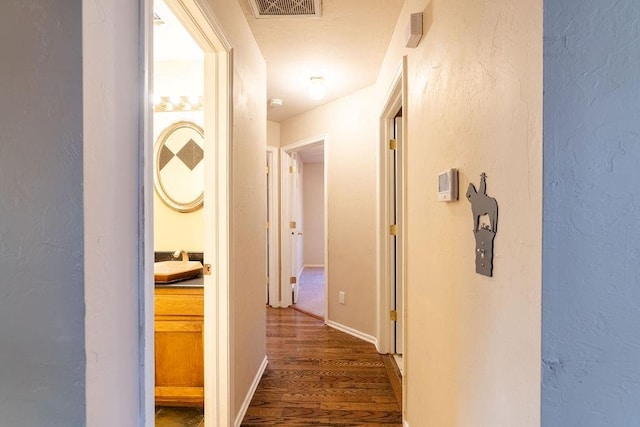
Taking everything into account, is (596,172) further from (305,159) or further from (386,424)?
(305,159)

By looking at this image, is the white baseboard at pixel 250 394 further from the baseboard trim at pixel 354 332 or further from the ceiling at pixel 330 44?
the ceiling at pixel 330 44

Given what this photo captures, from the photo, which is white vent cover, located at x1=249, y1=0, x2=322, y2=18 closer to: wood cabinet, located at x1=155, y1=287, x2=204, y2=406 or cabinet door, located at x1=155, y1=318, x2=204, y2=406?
wood cabinet, located at x1=155, y1=287, x2=204, y2=406

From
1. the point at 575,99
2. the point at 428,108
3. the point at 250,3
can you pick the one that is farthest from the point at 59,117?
the point at 250,3

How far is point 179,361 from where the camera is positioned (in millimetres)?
1819

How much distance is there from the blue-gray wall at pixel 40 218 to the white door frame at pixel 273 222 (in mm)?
3146

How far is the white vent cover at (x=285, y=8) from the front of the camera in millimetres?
1744

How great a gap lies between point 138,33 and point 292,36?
58.3 inches

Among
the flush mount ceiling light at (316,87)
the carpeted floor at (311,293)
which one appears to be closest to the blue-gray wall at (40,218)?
the flush mount ceiling light at (316,87)

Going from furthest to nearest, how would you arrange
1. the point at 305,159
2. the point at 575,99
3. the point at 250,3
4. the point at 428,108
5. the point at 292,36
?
1. the point at 305,159
2. the point at 292,36
3. the point at 250,3
4. the point at 428,108
5. the point at 575,99

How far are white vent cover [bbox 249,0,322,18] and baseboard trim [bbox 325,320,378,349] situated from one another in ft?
8.49

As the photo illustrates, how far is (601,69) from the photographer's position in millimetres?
605

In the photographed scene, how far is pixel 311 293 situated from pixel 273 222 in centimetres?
147

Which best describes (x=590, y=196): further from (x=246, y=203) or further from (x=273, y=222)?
(x=273, y=222)

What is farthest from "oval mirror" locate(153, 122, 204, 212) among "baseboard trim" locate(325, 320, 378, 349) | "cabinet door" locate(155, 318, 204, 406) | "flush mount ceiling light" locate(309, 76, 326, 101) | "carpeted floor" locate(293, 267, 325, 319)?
"carpeted floor" locate(293, 267, 325, 319)
